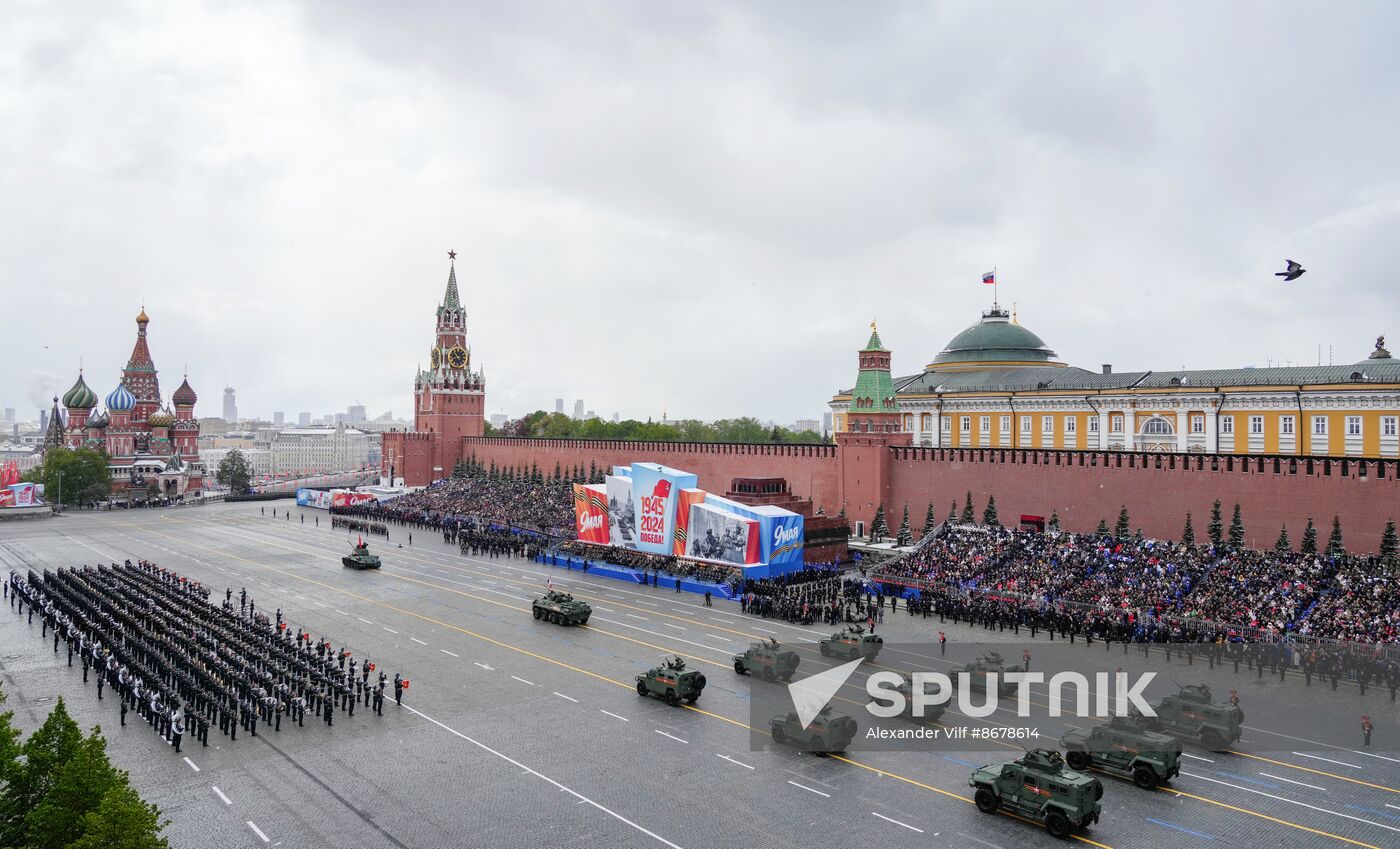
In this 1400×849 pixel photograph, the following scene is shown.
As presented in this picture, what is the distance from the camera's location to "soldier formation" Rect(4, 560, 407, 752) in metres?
18.5

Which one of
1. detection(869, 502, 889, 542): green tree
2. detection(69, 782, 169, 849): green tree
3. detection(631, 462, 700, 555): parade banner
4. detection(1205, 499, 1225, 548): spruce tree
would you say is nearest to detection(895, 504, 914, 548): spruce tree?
detection(869, 502, 889, 542): green tree

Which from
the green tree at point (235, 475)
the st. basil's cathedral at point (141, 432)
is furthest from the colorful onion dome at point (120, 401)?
the green tree at point (235, 475)

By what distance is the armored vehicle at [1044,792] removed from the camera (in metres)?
13.3

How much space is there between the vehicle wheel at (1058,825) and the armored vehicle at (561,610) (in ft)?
54.8

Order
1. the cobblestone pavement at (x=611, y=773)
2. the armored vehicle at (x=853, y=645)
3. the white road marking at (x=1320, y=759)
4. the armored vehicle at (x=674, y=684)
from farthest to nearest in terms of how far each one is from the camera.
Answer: the armored vehicle at (x=853, y=645) < the armored vehicle at (x=674, y=684) < the white road marking at (x=1320, y=759) < the cobblestone pavement at (x=611, y=773)

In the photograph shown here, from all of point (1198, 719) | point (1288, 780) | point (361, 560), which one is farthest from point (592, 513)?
point (1288, 780)

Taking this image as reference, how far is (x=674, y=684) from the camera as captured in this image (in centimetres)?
1945

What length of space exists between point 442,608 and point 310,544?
21.7m

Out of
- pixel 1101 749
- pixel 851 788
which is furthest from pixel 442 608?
pixel 1101 749

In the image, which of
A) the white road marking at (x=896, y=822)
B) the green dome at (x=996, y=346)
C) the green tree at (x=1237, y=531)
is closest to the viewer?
the white road marking at (x=896, y=822)

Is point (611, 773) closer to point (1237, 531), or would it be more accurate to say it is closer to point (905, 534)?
point (1237, 531)

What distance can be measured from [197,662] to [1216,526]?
31.6 m

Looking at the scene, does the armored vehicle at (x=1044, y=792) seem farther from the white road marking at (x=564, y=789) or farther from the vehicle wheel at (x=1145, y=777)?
the white road marking at (x=564, y=789)

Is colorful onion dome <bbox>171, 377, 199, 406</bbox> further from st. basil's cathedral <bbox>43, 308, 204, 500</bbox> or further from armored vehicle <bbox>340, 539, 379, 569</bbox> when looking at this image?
armored vehicle <bbox>340, 539, 379, 569</bbox>
